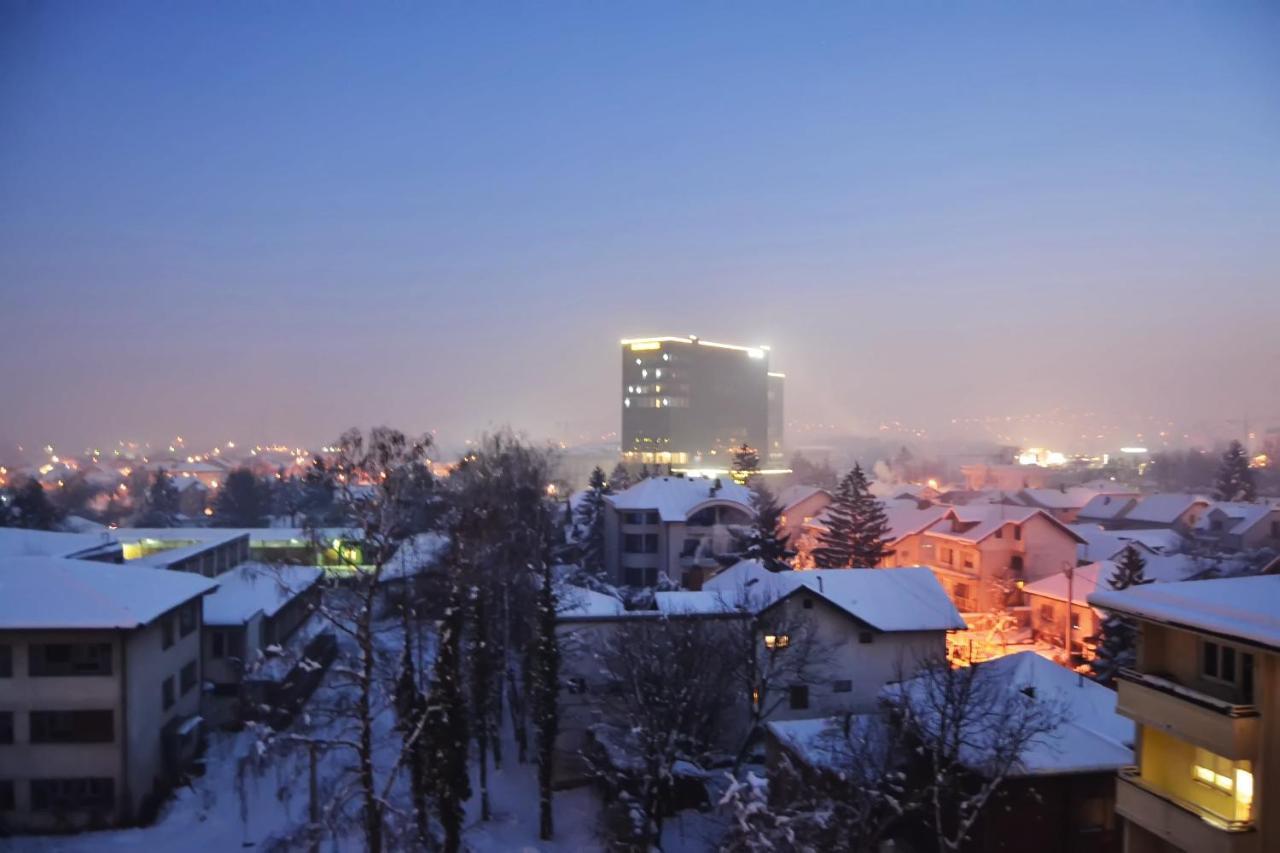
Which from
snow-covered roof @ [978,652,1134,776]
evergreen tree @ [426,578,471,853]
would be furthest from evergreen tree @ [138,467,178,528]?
snow-covered roof @ [978,652,1134,776]

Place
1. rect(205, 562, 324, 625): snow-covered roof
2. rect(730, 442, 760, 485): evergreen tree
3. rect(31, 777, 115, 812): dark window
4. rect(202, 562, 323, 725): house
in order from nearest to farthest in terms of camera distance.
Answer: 1. rect(31, 777, 115, 812): dark window
2. rect(202, 562, 323, 725): house
3. rect(205, 562, 324, 625): snow-covered roof
4. rect(730, 442, 760, 485): evergreen tree

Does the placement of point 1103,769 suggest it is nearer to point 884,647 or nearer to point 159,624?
point 884,647

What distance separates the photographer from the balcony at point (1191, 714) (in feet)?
27.5

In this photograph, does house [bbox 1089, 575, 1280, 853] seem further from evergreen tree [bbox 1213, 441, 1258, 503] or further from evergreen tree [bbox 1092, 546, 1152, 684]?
evergreen tree [bbox 1213, 441, 1258, 503]

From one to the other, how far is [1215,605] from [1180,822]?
2.46 metres

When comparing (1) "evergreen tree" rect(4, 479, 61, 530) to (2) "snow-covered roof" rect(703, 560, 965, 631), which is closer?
(2) "snow-covered roof" rect(703, 560, 965, 631)

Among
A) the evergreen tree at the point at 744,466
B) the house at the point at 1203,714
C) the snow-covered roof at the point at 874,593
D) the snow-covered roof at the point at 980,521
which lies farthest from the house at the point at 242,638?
the evergreen tree at the point at 744,466

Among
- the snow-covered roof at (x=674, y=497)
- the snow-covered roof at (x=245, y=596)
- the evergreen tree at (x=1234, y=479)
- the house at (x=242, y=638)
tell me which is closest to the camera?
the house at (x=242, y=638)

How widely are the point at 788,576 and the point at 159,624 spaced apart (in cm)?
1571

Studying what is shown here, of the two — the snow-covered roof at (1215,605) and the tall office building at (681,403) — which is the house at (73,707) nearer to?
the snow-covered roof at (1215,605)

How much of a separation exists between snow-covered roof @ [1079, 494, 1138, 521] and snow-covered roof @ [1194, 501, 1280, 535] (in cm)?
700

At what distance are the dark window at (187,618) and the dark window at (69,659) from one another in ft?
9.38

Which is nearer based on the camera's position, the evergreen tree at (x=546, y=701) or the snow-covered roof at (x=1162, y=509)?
the evergreen tree at (x=546, y=701)

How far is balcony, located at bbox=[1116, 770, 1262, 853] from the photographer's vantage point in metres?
8.51
